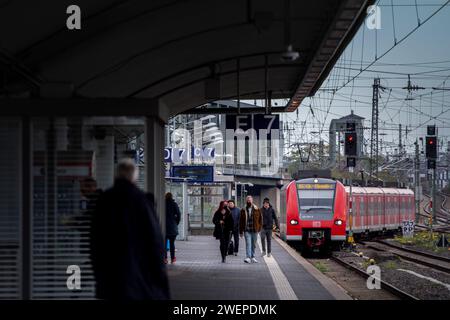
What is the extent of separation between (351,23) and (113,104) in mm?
4153

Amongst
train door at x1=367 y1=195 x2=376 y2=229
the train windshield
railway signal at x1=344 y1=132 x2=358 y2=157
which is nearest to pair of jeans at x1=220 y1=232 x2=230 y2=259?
the train windshield

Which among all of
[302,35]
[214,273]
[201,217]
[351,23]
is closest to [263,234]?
[214,273]

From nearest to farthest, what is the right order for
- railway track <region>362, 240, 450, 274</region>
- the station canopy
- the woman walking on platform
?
1. the station canopy
2. the woman walking on platform
3. railway track <region>362, 240, 450, 274</region>

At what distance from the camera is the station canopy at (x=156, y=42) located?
36.6ft

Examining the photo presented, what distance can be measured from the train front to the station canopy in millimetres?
12677

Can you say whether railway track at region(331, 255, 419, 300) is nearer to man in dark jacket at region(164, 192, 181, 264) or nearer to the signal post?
the signal post

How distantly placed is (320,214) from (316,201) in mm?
465

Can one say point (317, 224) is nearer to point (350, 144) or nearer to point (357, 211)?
point (350, 144)

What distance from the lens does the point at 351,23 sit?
12188 millimetres

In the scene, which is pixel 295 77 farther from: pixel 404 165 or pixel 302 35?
pixel 404 165

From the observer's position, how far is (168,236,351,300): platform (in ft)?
45.7

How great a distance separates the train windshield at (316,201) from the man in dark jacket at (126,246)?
23562mm

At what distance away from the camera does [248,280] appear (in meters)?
16.7

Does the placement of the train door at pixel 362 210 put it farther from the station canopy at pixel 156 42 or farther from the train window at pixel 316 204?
the station canopy at pixel 156 42
